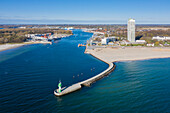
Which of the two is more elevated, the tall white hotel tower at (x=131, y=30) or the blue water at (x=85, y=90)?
the tall white hotel tower at (x=131, y=30)

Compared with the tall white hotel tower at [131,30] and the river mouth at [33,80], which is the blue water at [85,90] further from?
the tall white hotel tower at [131,30]

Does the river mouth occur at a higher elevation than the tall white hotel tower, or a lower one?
lower

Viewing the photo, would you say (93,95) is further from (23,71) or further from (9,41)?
(9,41)

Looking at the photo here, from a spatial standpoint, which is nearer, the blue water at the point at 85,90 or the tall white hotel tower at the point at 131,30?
the blue water at the point at 85,90

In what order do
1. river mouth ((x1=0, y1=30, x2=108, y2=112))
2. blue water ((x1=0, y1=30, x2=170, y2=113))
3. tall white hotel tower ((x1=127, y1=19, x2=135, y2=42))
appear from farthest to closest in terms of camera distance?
tall white hotel tower ((x1=127, y1=19, x2=135, y2=42))
river mouth ((x1=0, y1=30, x2=108, y2=112))
blue water ((x1=0, y1=30, x2=170, y2=113))

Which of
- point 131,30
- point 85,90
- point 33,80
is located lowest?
point 85,90

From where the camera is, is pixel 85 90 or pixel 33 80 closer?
pixel 85 90

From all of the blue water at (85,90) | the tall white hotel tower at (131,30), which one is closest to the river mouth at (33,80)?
the blue water at (85,90)

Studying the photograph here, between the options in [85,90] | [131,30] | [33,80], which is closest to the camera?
[85,90]

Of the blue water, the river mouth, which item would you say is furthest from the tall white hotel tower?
the river mouth

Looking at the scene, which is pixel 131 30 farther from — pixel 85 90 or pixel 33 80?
pixel 33 80

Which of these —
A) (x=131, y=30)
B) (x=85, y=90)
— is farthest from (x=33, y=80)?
(x=131, y=30)

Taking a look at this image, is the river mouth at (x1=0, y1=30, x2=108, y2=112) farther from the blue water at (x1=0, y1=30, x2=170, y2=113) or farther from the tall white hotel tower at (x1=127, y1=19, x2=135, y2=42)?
the tall white hotel tower at (x1=127, y1=19, x2=135, y2=42)
